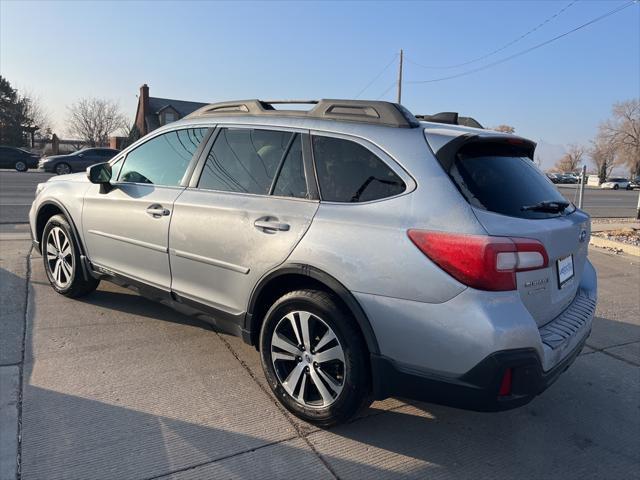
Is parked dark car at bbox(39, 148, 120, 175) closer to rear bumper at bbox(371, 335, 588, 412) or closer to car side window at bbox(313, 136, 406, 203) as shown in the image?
car side window at bbox(313, 136, 406, 203)

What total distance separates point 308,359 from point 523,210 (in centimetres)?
143

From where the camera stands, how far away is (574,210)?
3248 mm

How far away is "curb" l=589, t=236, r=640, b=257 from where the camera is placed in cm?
837

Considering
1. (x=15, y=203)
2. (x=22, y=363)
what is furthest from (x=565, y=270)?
(x=15, y=203)

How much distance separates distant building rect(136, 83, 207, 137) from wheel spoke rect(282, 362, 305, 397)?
51324 mm

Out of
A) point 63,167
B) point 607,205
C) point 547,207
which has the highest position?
point 547,207

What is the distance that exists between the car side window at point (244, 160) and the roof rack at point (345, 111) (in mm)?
168

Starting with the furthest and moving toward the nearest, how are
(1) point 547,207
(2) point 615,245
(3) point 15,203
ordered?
(3) point 15,203 < (2) point 615,245 < (1) point 547,207

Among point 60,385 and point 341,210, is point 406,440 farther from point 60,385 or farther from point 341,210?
point 60,385

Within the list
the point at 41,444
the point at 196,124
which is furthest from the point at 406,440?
the point at 196,124

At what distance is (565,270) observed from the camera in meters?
2.79

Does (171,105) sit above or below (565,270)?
above

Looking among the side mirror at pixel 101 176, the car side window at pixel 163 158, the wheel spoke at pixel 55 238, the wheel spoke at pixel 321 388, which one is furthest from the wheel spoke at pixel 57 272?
the wheel spoke at pixel 321 388

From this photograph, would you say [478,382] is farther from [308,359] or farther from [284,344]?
[284,344]
